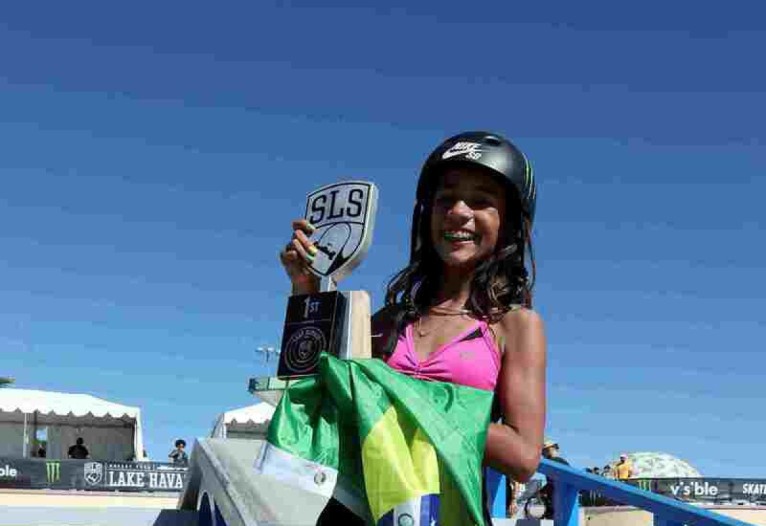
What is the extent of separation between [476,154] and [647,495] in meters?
2.33

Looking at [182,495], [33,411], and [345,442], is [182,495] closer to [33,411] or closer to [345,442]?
[345,442]

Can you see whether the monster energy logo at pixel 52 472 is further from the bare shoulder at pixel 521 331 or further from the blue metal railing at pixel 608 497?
the bare shoulder at pixel 521 331

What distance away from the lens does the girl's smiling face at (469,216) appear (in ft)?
7.13

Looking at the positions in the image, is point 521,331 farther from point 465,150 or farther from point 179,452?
point 179,452

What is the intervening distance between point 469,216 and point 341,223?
30cm

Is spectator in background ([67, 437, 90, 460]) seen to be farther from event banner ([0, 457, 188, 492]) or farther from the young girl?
the young girl

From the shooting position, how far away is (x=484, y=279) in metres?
2.17

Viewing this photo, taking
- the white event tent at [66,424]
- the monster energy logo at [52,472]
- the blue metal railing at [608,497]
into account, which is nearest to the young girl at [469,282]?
the blue metal railing at [608,497]

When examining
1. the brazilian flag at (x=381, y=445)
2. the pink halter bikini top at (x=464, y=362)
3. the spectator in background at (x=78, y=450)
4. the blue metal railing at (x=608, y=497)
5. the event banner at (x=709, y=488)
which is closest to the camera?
the brazilian flag at (x=381, y=445)

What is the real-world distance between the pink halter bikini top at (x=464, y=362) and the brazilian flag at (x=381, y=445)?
190 millimetres

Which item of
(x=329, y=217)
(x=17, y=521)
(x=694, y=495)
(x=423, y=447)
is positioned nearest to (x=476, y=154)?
(x=329, y=217)

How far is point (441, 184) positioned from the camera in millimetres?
2248

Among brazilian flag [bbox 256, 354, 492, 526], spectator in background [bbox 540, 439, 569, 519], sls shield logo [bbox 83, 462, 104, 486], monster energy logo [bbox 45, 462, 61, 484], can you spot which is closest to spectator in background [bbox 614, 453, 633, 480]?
spectator in background [bbox 540, 439, 569, 519]

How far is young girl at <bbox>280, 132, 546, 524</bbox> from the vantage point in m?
1.95
